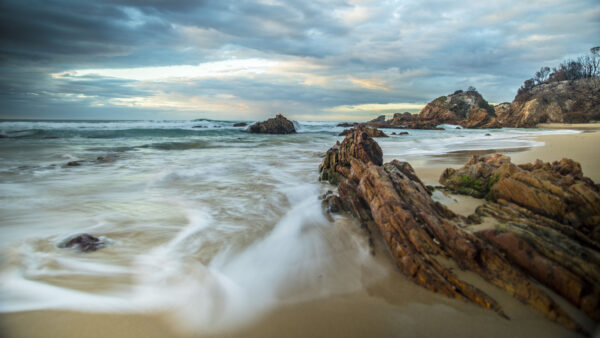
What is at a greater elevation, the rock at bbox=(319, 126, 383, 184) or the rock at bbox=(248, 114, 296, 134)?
the rock at bbox=(248, 114, 296, 134)

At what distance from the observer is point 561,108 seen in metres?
45.6

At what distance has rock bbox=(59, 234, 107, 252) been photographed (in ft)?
11.3

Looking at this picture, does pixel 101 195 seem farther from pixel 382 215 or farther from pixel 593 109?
pixel 593 109

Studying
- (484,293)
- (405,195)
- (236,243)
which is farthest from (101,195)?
(484,293)

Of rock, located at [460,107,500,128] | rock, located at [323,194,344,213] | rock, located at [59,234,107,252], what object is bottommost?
rock, located at [59,234,107,252]

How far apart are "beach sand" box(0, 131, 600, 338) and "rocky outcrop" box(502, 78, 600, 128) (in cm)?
5394

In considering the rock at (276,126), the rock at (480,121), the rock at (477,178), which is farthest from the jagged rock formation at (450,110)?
the rock at (477,178)

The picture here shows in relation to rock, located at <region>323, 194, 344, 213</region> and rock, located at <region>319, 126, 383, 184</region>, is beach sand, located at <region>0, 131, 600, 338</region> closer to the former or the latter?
rock, located at <region>323, 194, 344, 213</region>

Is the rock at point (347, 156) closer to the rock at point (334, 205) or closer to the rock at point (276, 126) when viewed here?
the rock at point (334, 205)

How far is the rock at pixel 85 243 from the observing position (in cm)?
346

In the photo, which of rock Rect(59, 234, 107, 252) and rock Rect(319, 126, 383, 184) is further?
rock Rect(319, 126, 383, 184)

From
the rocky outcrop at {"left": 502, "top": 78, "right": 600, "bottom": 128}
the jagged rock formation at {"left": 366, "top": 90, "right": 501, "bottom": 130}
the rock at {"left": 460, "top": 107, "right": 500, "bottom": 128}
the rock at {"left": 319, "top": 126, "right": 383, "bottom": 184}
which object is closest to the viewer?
the rock at {"left": 319, "top": 126, "right": 383, "bottom": 184}

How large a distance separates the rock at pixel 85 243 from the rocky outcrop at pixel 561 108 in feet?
183

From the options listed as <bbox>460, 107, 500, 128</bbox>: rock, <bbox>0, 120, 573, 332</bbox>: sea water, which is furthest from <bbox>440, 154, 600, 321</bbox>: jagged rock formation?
<bbox>460, 107, 500, 128</bbox>: rock
